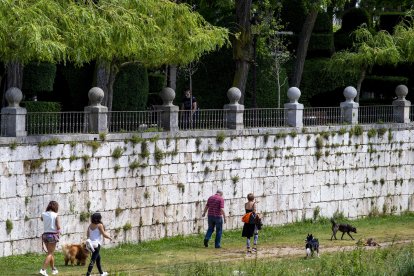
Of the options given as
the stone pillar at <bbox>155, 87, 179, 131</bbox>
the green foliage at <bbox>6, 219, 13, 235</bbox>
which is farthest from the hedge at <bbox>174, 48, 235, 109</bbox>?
the green foliage at <bbox>6, 219, 13, 235</bbox>

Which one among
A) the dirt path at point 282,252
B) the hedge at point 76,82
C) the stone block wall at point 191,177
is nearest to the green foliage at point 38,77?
the hedge at point 76,82

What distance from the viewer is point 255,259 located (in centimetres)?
2639

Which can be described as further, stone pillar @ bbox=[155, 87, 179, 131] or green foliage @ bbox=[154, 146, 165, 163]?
stone pillar @ bbox=[155, 87, 179, 131]

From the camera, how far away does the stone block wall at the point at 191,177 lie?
95.9 ft

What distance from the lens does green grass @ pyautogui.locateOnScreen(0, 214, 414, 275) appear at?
25953 millimetres

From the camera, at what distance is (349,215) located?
38312 millimetres

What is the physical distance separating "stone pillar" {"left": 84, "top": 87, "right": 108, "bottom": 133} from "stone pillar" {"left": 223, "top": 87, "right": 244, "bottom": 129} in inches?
183

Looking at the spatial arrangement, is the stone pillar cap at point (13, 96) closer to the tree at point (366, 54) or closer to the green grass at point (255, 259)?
the green grass at point (255, 259)

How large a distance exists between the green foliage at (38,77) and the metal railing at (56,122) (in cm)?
494

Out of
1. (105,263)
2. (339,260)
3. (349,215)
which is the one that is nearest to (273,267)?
(339,260)

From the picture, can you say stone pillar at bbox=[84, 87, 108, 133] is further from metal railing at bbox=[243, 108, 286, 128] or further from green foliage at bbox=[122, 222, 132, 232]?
metal railing at bbox=[243, 108, 286, 128]

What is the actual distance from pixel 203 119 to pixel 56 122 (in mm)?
5371

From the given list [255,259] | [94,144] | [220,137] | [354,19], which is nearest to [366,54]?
[354,19]

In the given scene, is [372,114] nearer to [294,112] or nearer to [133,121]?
[294,112]
